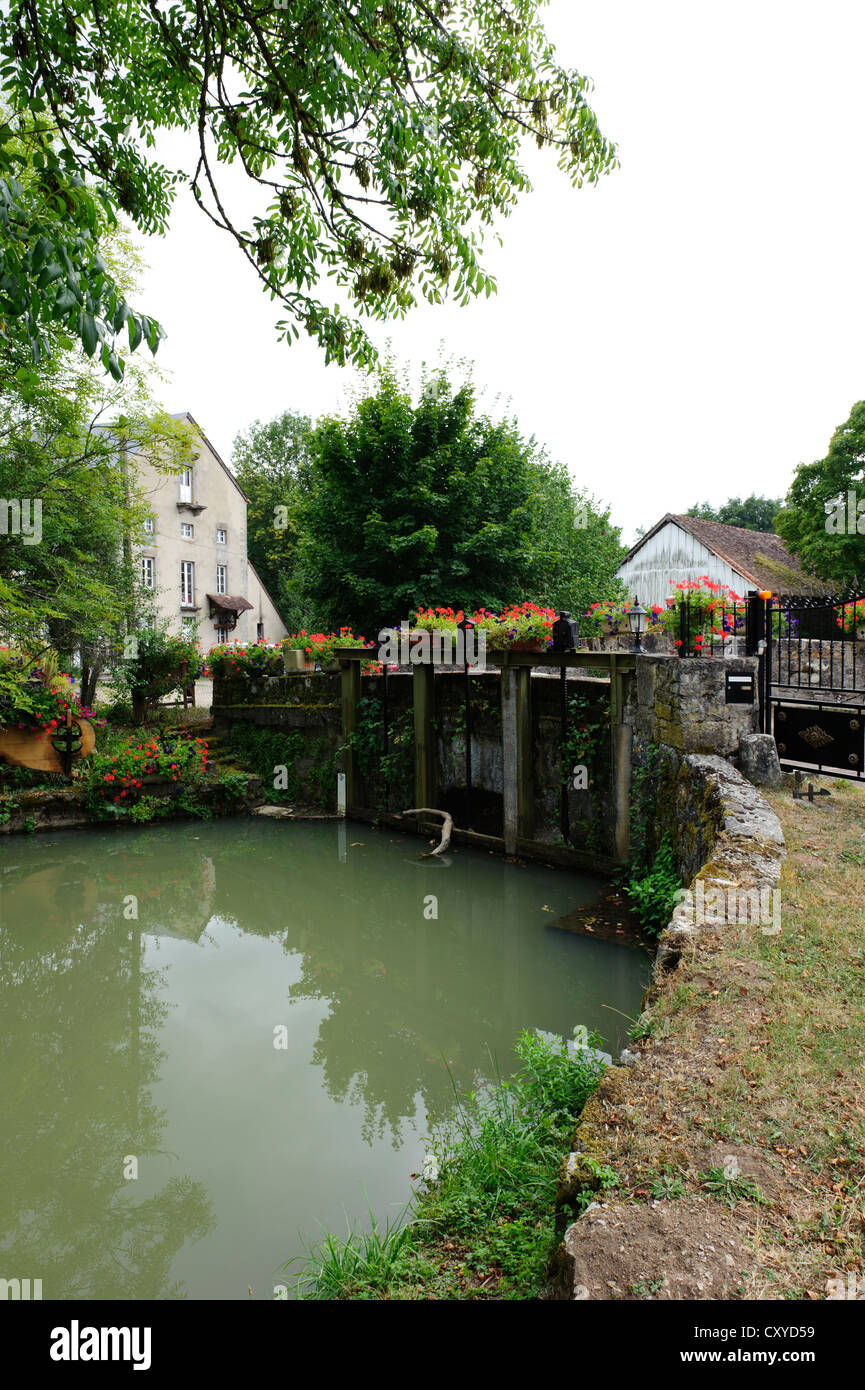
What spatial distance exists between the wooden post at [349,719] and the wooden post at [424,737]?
1574 mm

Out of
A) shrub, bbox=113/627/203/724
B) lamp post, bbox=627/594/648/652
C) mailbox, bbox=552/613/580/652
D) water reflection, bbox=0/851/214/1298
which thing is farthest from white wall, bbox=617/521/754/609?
water reflection, bbox=0/851/214/1298

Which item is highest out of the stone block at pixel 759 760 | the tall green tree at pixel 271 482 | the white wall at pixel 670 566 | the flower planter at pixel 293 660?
the tall green tree at pixel 271 482

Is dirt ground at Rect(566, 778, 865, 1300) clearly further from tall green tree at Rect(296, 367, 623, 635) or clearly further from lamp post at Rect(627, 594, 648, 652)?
tall green tree at Rect(296, 367, 623, 635)

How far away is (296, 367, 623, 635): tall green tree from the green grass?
11.6 meters

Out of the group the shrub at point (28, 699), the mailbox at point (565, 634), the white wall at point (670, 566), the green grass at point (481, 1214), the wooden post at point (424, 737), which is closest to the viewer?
the green grass at point (481, 1214)

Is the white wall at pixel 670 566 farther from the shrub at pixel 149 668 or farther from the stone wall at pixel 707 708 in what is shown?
the stone wall at pixel 707 708

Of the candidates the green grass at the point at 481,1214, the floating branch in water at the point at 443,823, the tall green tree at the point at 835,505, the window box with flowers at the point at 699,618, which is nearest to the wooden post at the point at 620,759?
the window box with flowers at the point at 699,618

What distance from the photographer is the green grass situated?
2.58 meters

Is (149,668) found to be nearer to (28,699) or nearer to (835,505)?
(28,699)

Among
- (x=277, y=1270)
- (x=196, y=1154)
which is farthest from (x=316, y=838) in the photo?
(x=277, y=1270)

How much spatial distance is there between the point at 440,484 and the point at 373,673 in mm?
5908

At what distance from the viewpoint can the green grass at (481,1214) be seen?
258cm
